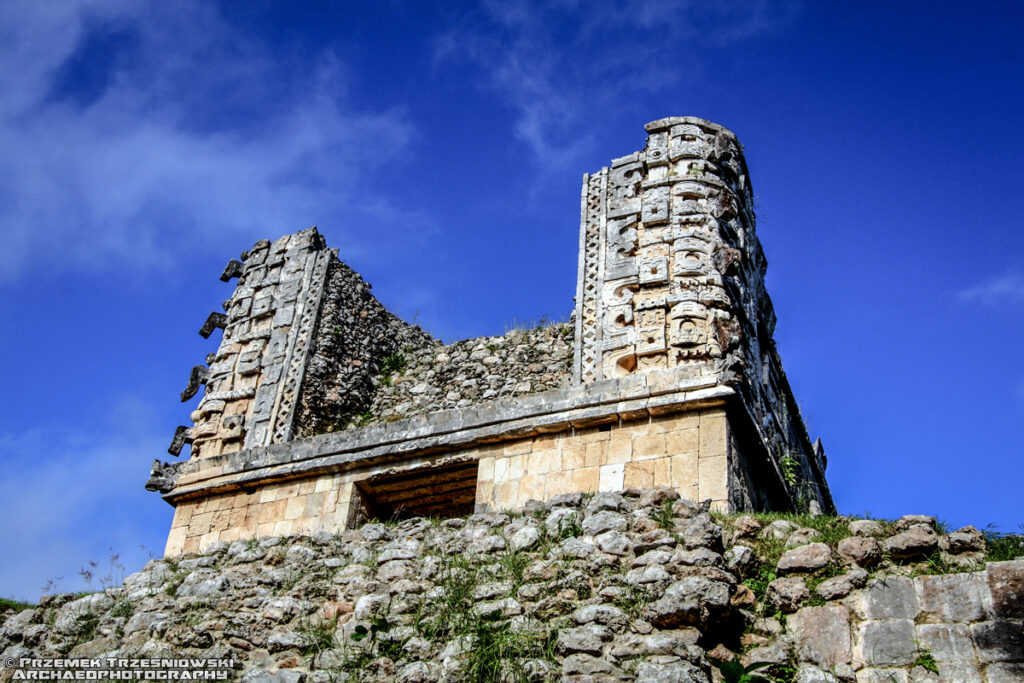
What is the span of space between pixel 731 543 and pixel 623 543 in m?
0.70

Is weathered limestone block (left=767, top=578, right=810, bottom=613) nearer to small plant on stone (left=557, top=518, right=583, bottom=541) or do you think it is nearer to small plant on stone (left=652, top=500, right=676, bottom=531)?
small plant on stone (left=652, top=500, right=676, bottom=531)

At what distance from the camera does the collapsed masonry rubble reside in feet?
17.0

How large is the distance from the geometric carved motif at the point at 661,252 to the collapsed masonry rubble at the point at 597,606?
237 centimetres

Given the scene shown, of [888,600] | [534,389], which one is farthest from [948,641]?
[534,389]

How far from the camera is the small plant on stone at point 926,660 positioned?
16.5 ft

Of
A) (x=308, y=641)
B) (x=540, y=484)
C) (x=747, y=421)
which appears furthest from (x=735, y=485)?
(x=308, y=641)

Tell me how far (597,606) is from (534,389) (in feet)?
16.6

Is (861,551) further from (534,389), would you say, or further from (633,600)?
(534,389)

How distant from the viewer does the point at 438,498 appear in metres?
9.59

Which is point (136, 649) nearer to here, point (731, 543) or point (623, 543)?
point (623, 543)

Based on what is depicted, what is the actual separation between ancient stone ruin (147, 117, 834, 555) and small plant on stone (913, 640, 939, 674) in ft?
8.15

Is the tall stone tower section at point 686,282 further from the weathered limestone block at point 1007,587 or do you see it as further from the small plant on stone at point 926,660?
the small plant on stone at point 926,660

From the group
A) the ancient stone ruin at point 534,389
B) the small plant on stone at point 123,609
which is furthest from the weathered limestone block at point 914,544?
the small plant on stone at point 123,609

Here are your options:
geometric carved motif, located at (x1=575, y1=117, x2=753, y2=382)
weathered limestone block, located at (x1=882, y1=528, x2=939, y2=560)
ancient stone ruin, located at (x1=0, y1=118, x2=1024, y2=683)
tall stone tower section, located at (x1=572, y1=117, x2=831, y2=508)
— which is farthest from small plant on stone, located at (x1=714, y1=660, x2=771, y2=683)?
geometric carved motif, located at (x1=575, y1=117, x2=753, y2=382)
